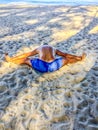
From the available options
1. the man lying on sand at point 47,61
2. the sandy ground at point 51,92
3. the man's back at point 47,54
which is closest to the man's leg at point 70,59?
the man lying on sand at point 47,61

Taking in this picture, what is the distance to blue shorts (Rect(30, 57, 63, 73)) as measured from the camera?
450 centimetres

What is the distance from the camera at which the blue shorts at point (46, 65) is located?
450 cm

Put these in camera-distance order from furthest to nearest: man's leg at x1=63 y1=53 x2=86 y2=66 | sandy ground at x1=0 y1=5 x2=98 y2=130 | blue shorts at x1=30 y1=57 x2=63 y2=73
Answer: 1. man's leg at x1=63 y1=53 x2=86 y2=66
2. blue shorts at x1=30 y1=57 x2=63 y2=73
3. sandy ground at x1=0 y1=5 x2=98 y2=130

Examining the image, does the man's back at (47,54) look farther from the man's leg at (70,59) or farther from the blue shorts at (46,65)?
the man's leg at (70,59)

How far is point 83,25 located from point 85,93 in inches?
226

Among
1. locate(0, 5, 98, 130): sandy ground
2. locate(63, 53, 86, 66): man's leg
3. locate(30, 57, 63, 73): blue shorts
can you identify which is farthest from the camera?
locate(63, 53, 86, 66): man's leg

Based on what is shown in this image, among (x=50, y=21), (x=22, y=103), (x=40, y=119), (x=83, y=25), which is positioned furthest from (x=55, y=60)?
(x=50, y=21)

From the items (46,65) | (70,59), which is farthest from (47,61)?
(70,59)

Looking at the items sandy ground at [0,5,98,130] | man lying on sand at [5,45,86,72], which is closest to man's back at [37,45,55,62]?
man lying on sand at [5,45,86,72]

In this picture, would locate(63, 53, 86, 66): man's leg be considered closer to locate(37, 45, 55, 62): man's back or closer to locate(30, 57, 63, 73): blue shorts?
locate(30, 57, 63, 73): blue shorts

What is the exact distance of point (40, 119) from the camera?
3359mm

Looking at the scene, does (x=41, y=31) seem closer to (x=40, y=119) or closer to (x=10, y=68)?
(x=10, y=68)

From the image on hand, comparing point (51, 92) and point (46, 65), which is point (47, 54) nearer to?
point (46, 65)

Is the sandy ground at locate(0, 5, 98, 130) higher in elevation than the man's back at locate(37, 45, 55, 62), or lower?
lower
